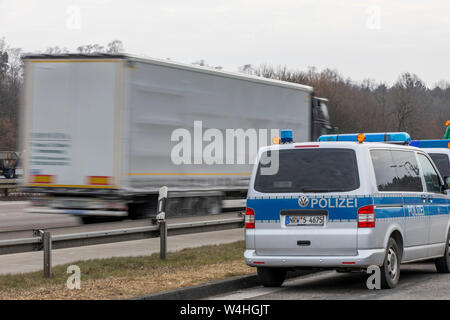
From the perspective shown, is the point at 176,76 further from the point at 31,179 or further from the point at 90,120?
the point at 31,179

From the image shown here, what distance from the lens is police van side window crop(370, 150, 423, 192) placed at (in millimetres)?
10828

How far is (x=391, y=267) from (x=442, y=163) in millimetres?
6755

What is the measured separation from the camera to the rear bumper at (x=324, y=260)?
33.5 ft

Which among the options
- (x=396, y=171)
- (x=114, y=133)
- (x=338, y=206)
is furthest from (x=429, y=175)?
(x=114, y=133)

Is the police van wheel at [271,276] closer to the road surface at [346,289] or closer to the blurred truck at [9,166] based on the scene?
the road surface at [346,289]

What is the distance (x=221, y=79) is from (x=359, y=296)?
12869 mm

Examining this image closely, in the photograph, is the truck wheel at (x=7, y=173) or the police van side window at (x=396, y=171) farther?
the truck wheel at (x=7, y=173)

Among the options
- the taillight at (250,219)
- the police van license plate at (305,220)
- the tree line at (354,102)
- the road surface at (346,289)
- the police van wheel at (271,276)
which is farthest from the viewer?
the tree line at (354,102)

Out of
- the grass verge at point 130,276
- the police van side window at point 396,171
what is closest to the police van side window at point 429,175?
the police van side window at point 396,171

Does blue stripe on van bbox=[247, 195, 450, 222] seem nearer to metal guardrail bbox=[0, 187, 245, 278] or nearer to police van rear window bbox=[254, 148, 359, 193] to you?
police van rear window bbox=[254, 148, 359, 193]

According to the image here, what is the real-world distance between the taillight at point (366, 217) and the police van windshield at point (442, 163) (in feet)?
23.3

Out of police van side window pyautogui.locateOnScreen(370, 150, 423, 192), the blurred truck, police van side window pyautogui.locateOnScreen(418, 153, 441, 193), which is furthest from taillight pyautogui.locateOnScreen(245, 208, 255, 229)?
the blurred truck
